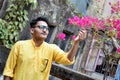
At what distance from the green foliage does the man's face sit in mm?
6053

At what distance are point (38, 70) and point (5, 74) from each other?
364 mm

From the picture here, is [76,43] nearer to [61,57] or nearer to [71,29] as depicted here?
[61,57]

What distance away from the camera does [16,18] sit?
33.0 ft

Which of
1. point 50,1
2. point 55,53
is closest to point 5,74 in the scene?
point 55,53

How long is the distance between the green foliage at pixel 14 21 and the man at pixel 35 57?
6.09m

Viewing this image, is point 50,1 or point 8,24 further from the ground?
point 50,1

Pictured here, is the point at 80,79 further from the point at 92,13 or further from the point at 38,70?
the point at 92,13

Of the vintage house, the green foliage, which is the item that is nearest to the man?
the green foliage

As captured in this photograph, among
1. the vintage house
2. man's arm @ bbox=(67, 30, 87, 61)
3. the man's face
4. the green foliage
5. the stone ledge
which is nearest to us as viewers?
man's arm @ bbox=(67, 30, 87, 61)

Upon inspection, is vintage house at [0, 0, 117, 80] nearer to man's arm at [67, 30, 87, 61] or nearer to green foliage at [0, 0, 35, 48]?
green foliage at [0, 0, 35, 48]

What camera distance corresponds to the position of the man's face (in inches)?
145

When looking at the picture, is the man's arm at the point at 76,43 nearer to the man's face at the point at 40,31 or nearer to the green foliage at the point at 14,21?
the man's face at the point at 40,31

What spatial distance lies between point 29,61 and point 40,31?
1.22 ft

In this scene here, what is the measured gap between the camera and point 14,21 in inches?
394
